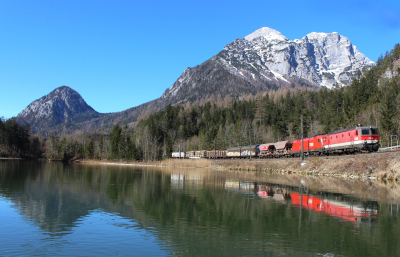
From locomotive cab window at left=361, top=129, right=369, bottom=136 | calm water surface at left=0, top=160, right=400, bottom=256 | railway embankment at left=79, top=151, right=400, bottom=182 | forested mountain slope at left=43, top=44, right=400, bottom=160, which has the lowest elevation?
calm water surface at left=0, top=160, right=400, bottom=256

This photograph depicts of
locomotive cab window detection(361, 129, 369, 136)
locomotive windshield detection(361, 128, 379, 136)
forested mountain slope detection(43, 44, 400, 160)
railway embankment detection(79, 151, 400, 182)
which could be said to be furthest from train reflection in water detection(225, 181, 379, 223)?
forested mountain slope detection(43, 44, 400, 160)

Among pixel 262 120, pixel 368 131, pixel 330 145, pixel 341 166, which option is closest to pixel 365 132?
pixel 368 131

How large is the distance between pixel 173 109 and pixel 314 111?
7938 centimetres

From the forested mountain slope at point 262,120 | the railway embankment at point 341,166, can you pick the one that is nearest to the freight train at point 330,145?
the railway embankment at point 341,166

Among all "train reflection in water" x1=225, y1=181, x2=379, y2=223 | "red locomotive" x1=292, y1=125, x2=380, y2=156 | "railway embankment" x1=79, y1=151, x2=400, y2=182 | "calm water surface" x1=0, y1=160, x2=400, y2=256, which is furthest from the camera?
"red locomotive" x1=292, y1=125, x2=380, y2=156

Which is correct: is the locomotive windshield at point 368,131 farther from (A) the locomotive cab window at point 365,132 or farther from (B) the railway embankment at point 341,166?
(B) the railway embankment at point 341,166

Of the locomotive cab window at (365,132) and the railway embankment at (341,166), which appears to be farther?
the locomotive cab window at (365,132)

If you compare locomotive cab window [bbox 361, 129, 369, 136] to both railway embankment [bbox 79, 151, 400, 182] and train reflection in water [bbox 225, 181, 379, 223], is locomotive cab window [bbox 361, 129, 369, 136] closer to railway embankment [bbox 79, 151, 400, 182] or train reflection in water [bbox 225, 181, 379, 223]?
railway embankment [bbox 79, 151, 400, 182]

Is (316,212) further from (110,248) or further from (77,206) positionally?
(77,206)

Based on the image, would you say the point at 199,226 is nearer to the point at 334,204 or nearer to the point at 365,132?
the point at 334,204

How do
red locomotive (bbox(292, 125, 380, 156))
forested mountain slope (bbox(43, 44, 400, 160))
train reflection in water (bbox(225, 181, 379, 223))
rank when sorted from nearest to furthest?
train reflection in water (bbox(225, 181, 379, 223)) < red locomotive (bbox(292, 125, 380, 156)) < forested mountain slope (bbox(43, 44, 400, 160))

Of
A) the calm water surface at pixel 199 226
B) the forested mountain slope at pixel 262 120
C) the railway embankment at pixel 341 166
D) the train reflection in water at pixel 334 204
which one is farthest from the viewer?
the forested mountain slope at pixel 262 120

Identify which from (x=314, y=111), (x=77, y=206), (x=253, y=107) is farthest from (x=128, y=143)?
(x=77, y=206)

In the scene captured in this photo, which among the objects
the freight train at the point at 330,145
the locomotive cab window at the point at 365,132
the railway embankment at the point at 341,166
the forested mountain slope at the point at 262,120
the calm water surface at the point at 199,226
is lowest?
the calm water surface at the point at 199,226
